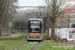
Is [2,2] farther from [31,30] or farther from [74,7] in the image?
[74,7]

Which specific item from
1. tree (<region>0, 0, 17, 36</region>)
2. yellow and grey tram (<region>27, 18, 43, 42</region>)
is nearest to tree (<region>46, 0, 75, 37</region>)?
yellow and grey tram (<region>27, 18, 43, 42</region>)

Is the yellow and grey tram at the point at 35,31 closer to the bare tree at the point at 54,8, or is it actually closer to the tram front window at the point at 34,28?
the tram front window at the point at 34,28

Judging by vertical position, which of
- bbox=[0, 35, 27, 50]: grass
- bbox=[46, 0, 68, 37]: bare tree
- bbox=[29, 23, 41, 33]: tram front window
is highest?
bbox=[46, 0, 68, 37]: bare tree

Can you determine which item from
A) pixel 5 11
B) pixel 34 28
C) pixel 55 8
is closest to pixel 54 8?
pixel 55 8

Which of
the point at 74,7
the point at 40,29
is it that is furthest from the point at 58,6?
the point at 40,29

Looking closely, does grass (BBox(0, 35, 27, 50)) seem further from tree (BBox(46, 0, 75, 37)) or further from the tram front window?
tree (BBox(46, 0, 75, 37))

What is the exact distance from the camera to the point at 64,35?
30562mm

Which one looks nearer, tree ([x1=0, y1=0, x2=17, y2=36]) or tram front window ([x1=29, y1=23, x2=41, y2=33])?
tram front window ([x1=29, y1=23, x2=41, y2=33])

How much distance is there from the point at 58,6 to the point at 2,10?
13.2 m

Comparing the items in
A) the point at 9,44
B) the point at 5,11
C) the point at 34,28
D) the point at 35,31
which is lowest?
the point at 9,44

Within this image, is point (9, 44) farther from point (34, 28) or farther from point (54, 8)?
point (54, 8)

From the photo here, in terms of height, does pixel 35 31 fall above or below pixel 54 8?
below

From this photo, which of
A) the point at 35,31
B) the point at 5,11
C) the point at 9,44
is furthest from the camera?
the point at 5,11

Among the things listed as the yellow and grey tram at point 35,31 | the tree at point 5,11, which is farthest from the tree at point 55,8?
the tree at point 5,11
